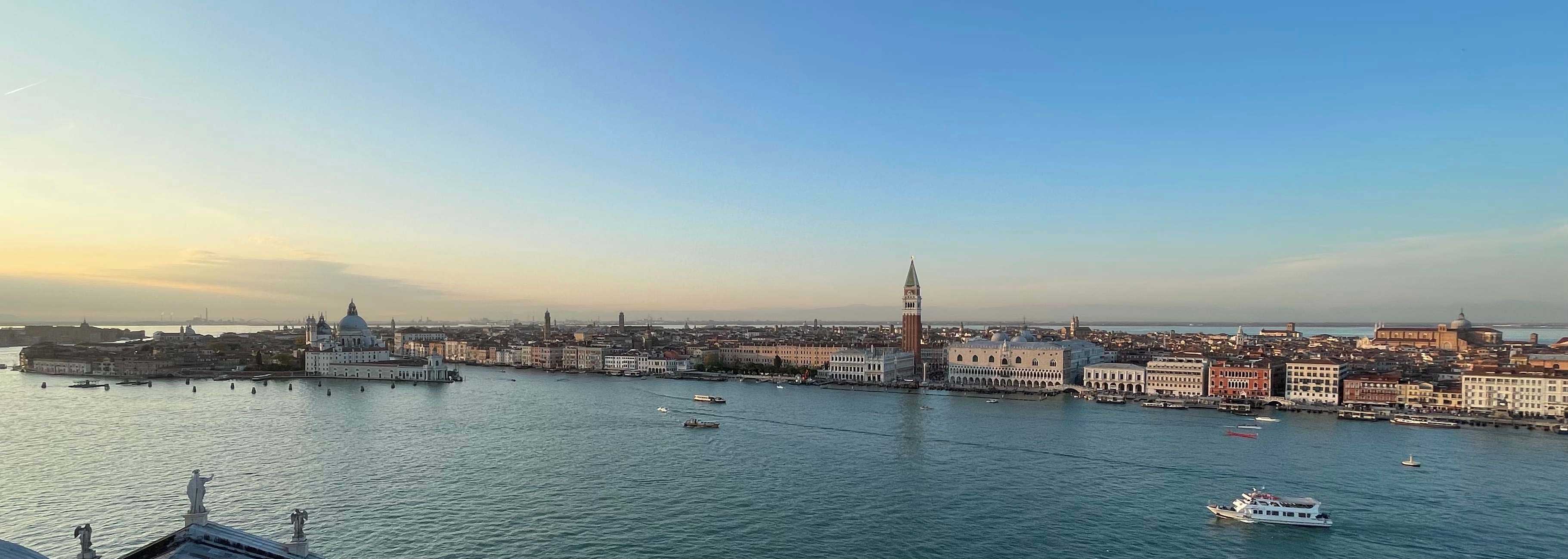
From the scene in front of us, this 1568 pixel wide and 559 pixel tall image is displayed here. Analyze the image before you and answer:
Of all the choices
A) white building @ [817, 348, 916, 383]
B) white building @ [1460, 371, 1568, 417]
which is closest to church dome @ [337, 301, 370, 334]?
white building @ [817, 348, 916, 383]

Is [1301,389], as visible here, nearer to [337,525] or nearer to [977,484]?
[977,484]

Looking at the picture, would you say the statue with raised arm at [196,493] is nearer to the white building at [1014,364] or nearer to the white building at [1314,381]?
the white building at [1314,381]

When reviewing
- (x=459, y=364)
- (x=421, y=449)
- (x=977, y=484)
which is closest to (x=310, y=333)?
(x=459, y=364)

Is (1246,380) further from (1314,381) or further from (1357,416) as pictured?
(1357,416)

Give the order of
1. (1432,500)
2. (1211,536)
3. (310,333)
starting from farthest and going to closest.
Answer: (310,333), (1432,500), (1211,536)

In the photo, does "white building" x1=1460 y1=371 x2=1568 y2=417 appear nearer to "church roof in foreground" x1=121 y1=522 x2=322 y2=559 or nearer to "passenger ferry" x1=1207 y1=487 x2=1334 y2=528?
"passenger ferry" x1=1207 y1=487 x2=1334 y2=528

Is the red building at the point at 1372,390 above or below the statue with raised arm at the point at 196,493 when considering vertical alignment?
below

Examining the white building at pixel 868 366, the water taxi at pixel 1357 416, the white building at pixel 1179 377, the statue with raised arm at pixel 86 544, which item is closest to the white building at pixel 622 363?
the white building at pixel 868 366
